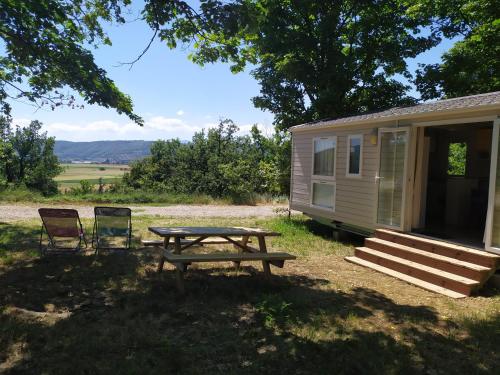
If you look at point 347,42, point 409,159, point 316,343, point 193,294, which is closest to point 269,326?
point 316,343

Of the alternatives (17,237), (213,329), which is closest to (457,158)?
(17,237)

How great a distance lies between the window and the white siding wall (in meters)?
0.09

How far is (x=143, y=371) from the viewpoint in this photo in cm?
299

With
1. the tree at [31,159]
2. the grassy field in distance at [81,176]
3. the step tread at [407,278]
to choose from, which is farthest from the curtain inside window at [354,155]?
the tree at [31,159]

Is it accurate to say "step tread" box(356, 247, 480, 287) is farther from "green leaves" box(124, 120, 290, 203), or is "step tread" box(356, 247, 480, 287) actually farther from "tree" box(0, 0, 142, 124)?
"green leaves" box(124, 120, 290, 203)

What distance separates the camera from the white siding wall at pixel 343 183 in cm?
815

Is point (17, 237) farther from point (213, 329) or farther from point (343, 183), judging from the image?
point (343, 183)

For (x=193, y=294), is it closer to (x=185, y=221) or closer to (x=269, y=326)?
(x=269, y=326)

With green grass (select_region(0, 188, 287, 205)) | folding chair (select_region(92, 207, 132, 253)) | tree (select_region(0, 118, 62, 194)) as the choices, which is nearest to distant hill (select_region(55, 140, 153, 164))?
tree (select_region(0, 118, 62, 194))

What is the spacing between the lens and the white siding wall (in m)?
8.15

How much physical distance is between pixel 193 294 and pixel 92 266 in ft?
6.48

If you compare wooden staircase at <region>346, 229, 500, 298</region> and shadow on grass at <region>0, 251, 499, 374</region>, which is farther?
wooden staircase at <region>346, 229, 500, 298</region>

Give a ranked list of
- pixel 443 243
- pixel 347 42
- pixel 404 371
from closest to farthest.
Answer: pixel 404 371 < pixel 443 243 < pixel 347 42

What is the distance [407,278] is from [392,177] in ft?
6.99
